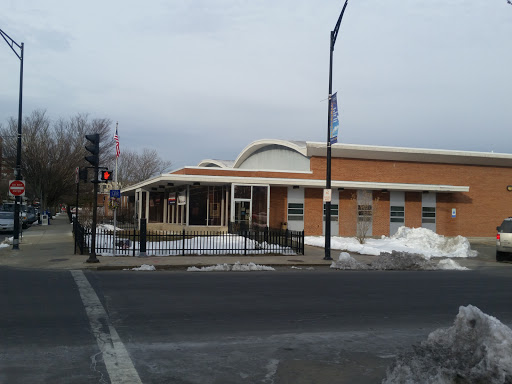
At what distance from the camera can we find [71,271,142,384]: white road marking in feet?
18.0

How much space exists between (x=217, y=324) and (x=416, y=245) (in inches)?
785

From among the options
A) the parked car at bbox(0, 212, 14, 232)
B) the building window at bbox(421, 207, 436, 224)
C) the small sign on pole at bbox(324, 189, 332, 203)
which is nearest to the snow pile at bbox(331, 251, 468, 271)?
the small sign on pole at bbox(324, 189, 332, 203)

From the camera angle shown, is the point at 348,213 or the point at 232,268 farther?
the point at 348,213

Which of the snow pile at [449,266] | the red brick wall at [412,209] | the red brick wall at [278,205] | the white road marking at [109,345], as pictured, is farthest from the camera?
the red brick wall at [412,209]

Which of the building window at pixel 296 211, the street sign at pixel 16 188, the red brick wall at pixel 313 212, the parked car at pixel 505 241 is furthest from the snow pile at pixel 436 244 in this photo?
the street sign at pixel 16 188

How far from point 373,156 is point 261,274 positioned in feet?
74.9

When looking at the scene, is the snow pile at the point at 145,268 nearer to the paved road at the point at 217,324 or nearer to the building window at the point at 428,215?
the paved road at the point at 217,324

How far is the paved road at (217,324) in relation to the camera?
578cm

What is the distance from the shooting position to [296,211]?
110ft

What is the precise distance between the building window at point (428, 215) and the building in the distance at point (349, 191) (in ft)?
0.24

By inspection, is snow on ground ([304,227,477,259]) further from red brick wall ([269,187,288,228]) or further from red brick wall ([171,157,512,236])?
red brick wall ([171,157,512,236])

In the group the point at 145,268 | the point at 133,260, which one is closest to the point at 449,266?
the point at 145,268

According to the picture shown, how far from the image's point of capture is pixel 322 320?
8.55 meters

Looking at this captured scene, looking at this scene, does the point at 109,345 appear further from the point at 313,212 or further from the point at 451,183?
the point at 451,183
